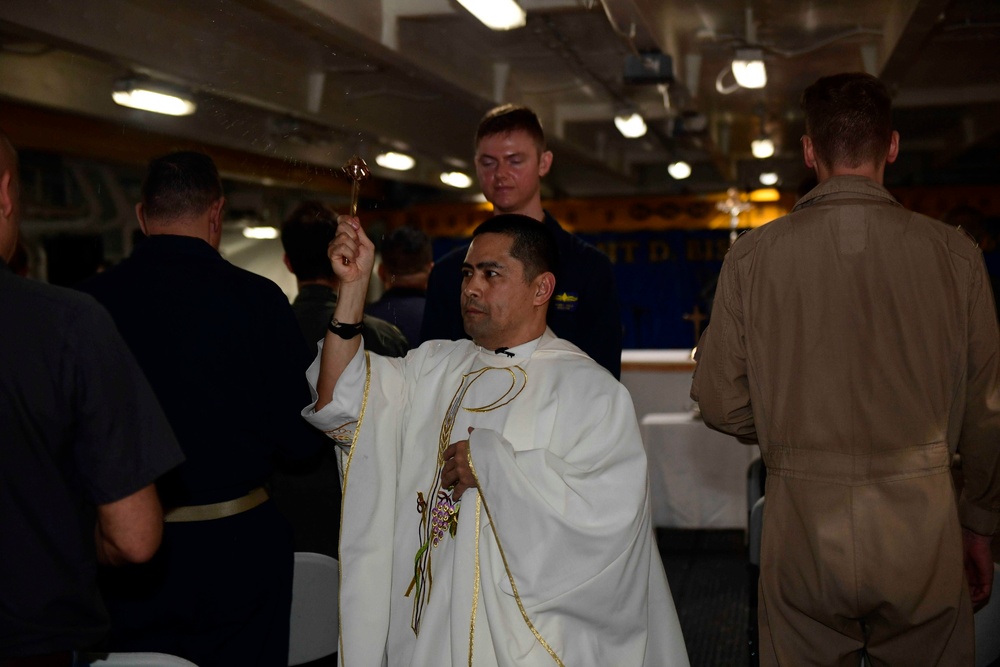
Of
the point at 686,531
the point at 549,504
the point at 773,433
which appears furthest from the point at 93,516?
the point at 686,531

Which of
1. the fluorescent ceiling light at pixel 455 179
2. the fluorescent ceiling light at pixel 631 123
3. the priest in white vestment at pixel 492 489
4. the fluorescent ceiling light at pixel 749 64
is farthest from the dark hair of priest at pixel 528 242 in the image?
the fluorescent ceiling light at pixel 455 179

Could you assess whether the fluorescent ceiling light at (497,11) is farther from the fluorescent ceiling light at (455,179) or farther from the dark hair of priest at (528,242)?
the fluorescent ceiling light at (455,179)

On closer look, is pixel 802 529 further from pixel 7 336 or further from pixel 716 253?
pixel 716 253

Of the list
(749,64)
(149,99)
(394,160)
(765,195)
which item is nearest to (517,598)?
(149,99)

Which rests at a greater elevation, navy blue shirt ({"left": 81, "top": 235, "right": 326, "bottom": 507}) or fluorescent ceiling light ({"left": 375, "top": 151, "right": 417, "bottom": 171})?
fluorescent ceiling light ({"left": 375, "top": 151, "right": 417, "bottom": 171})

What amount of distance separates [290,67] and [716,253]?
1097cm

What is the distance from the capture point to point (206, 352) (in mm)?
1998

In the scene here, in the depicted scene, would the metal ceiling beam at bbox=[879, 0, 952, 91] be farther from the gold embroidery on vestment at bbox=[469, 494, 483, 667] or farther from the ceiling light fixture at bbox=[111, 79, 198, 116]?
the gold embroidery on vestment at bbox=[469, 494, 483, 667]

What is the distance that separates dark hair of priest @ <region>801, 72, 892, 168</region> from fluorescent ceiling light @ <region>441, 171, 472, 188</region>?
9226 mm

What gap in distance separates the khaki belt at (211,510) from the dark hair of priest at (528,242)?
0.78m

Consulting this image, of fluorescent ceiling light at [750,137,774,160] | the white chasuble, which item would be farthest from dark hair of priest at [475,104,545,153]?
fluorescent ceiling light at [750,137,774,160]

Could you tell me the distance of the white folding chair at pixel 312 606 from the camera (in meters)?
2.34

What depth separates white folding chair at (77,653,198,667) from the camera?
158cm

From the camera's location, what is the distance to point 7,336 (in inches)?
53.8
